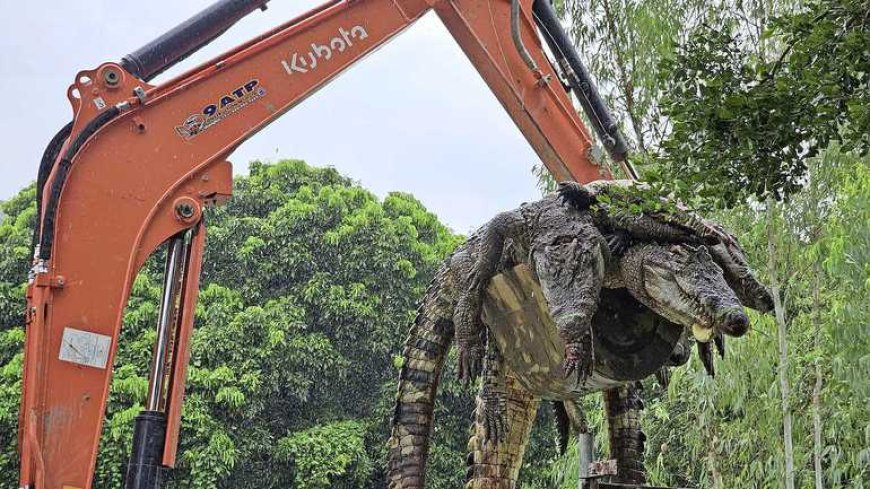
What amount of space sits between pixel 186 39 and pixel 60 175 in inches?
38.1

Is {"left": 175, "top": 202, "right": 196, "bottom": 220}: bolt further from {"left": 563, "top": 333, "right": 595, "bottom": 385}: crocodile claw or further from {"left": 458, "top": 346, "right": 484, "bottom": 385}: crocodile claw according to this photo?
{"left": 563, "top": 333, "right": 595, "bottom": 385}: crocodile claw

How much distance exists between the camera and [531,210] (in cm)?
425

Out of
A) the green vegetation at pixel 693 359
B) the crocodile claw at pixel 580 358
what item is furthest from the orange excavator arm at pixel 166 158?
the crocodile claw at pixel 580 358

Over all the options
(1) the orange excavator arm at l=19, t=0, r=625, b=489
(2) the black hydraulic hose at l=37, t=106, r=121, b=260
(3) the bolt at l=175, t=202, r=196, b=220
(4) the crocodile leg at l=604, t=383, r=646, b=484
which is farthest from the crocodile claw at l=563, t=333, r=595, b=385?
(2) the black hydraulic hose at l=37, t=106, r=121, b=260

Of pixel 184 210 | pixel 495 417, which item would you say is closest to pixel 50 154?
pixel 184 210

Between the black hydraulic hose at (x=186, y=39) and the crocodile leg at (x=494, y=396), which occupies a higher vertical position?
the black hydraulic hose at (x=186, y=39)

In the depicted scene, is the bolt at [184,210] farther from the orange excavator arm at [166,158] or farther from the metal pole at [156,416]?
the metal pole at [156,416]

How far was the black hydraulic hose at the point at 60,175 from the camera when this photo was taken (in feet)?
15.9

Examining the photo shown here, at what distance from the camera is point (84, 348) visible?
4766 mm

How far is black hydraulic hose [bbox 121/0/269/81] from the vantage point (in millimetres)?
5328

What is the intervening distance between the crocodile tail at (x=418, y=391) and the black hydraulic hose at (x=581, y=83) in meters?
1.25

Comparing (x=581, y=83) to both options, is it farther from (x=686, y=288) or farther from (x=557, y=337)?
(x=686, y=288)

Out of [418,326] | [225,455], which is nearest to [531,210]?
[418,326]

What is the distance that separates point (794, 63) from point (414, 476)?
2.70 meters
